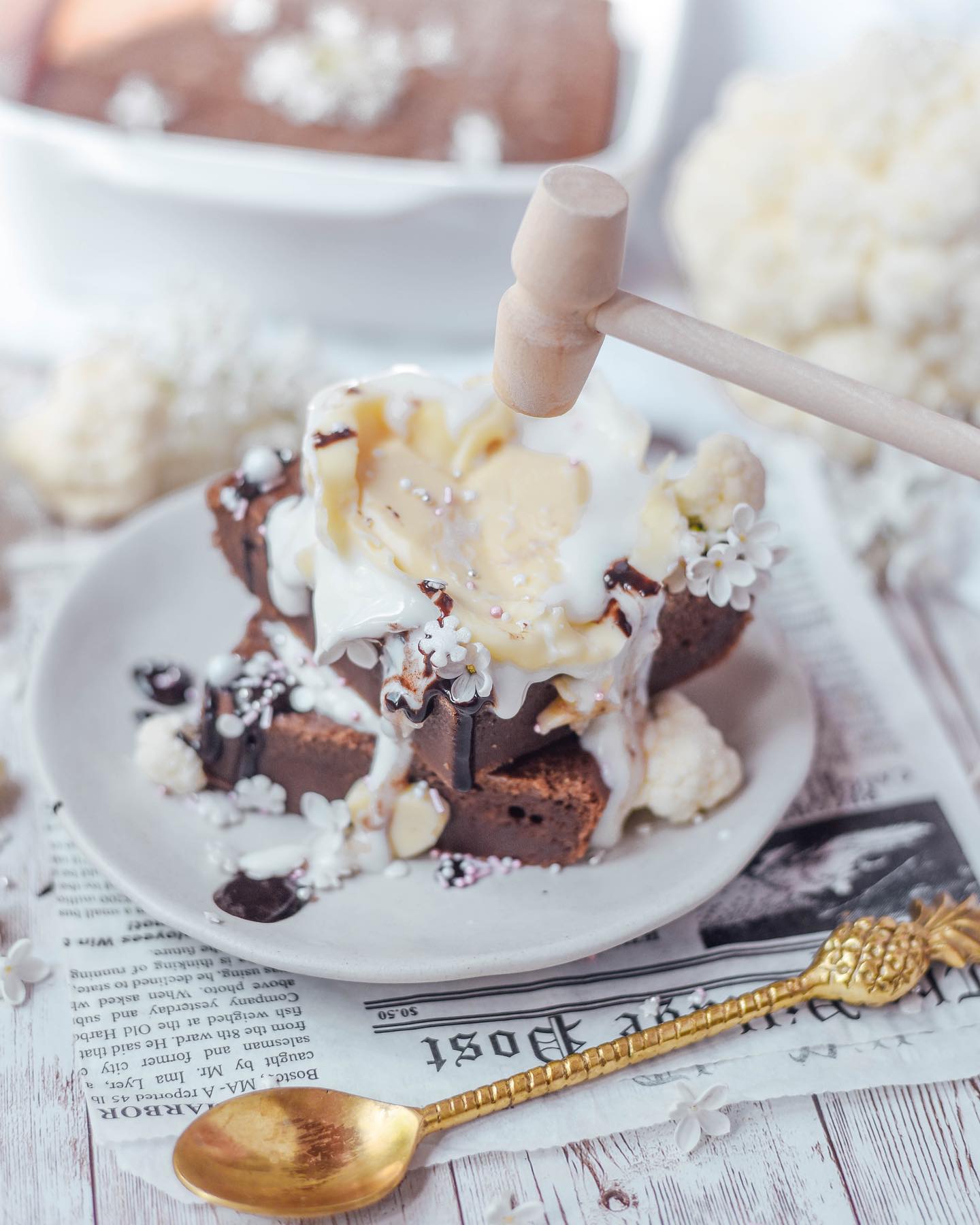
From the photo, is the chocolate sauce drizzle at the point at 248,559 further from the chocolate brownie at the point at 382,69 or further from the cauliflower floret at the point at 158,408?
the chocolate brownie at the point at 382,69

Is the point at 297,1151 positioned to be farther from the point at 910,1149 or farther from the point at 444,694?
the point at 910,1149

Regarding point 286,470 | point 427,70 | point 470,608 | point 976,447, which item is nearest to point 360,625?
point 470,608

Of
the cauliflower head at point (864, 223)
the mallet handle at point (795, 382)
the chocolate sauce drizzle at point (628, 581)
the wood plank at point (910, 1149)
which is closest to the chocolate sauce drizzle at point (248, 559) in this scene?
the chocolate sauce drizzle at point (628, 581)

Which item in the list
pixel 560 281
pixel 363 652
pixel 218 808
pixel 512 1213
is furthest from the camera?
pixel 218 808

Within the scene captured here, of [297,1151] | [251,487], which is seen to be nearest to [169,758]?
[251,487]

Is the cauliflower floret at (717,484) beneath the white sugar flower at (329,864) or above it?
above

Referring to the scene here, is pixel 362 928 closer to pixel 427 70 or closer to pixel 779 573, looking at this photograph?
pixel 779 573
